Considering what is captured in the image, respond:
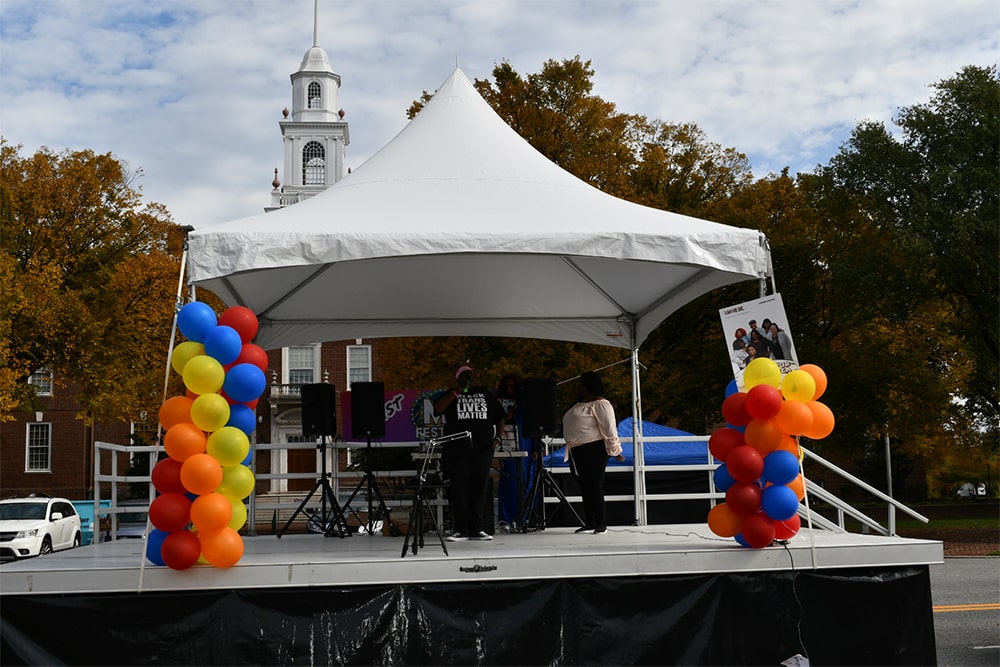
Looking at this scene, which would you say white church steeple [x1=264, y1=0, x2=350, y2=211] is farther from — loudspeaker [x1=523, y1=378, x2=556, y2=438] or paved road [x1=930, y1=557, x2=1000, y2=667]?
loudspeaker [x1=523, y1=378, x2=556, y2=438]

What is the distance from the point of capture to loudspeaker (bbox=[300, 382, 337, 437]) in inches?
373

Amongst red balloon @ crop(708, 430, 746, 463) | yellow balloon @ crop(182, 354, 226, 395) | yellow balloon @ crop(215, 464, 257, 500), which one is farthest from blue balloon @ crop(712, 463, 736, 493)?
yellow balloon @ crop(182, 354, 226, 395)

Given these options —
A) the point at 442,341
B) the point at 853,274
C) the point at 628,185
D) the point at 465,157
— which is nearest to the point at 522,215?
the point at 465,157

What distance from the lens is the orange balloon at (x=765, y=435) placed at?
21.9 feet

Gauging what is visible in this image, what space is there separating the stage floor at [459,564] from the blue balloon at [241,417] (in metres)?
0.91

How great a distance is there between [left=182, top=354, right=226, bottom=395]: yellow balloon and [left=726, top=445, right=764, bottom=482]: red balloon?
3521mm

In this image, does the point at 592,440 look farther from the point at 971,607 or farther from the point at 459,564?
the point at 971,607

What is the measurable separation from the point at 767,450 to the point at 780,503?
0.37m

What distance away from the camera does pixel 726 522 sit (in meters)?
6.84

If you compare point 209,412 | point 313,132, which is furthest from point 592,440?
point 313,132

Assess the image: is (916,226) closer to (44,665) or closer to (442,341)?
(442,341)

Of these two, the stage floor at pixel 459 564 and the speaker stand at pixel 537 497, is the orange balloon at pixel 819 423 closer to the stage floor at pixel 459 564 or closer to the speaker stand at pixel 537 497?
the stage floor at pixel 459 564

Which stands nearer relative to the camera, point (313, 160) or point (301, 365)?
point (301, 365)

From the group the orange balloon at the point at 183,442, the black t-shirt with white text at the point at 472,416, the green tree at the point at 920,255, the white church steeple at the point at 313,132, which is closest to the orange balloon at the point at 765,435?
the black t-shirt with white text at the point at 472,416
